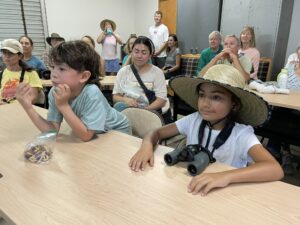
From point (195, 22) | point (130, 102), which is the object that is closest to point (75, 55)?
point (130, 102)

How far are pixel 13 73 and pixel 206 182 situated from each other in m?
2.26

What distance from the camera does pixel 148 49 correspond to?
7.67 feet

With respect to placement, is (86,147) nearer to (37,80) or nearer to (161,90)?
(161,90)

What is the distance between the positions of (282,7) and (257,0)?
0.43m

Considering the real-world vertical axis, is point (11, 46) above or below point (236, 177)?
above

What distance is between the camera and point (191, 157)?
0.99m

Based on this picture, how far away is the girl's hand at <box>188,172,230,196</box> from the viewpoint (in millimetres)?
826

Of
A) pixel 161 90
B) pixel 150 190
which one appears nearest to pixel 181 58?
pixel 161 90

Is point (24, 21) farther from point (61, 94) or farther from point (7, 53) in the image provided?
point (61, 94)

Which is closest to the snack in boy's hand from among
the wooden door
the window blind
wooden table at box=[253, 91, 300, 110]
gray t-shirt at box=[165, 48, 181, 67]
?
wooden table at box=[253, 91, 300, 110]

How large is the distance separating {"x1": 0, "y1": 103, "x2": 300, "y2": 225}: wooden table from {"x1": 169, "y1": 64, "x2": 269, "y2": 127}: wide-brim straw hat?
0.29 meters

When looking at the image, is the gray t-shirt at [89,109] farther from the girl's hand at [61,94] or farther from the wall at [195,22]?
the wall at [195,22]

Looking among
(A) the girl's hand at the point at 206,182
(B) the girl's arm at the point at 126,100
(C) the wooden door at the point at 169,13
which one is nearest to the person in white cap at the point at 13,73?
(B) the girl's arm at the point at 126,100

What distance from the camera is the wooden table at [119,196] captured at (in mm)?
720
